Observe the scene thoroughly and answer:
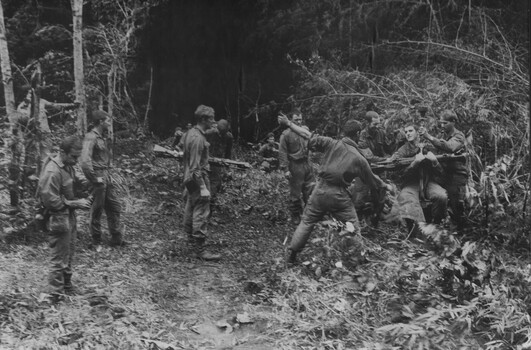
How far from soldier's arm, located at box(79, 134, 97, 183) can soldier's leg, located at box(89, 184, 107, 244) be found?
164 millimetres

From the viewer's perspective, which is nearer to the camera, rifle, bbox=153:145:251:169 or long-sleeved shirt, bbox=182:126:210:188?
long-sleeved shirt, bbox=182:126:210:188


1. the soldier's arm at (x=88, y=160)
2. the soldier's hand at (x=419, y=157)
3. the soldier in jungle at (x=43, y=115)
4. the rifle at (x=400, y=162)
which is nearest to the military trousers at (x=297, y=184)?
the rifle at (x=400, y=162)

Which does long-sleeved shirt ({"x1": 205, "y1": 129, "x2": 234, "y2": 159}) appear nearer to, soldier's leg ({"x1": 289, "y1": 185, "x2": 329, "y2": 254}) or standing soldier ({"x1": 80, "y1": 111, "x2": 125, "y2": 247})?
standing soldier ({"x1": 80, "y1": 111, "x2": 125, "y2": 247})

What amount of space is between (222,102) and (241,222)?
3.23 metres

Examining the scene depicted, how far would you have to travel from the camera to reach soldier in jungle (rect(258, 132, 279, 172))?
9.34m

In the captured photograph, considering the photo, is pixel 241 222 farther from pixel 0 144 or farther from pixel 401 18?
pixel 401 18

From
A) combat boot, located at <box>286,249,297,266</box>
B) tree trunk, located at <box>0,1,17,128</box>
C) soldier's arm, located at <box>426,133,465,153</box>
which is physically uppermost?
tree trunk, located at <box>0,1,17,128</box>

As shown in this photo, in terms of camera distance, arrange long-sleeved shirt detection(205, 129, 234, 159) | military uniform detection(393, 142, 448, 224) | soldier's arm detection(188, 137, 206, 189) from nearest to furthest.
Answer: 1. soldier's arm detection(188, 137, 206, 189)
2. military uniform detection(393, 142, 448, 224)
3. long-sleeved shirt detection(205, 129, 234, 159)

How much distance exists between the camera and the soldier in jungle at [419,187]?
708 cm

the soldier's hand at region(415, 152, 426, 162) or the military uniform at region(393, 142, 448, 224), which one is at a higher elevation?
the soldier's hand at region(415, 152, 426, 162)

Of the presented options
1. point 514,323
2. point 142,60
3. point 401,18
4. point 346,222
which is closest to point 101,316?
point 346,222

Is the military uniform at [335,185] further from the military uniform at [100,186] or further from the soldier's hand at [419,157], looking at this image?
the military uniform at [100,186]

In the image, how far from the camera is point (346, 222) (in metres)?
6.31

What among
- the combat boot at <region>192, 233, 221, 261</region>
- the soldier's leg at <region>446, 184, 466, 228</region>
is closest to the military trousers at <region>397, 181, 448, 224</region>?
the soldier's leg at <region>446, 184, 466, 228</region>
